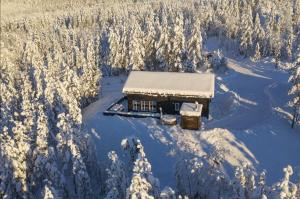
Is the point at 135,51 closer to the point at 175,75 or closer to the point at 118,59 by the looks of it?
the point at 118,59

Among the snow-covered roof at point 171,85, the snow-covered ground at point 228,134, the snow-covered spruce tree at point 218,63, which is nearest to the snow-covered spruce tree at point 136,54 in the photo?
the snow-covered spruce tree at point 218,63

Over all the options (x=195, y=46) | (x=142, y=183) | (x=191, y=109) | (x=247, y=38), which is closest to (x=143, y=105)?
(x=191, y=109)

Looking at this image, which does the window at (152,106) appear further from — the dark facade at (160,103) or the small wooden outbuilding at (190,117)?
the small wooden outbuilding at (190,117)

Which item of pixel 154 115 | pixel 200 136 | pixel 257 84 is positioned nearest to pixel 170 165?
pixel 200 136

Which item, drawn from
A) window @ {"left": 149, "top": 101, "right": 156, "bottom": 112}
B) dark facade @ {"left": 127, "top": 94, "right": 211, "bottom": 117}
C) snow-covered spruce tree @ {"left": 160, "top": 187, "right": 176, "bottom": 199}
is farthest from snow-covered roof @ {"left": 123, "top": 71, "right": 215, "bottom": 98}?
snow-covered spruce tree @ {"left": 160, "top": 187, "right": 176, "bottom": 199}

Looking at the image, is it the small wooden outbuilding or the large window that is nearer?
the small wooden outbuilding

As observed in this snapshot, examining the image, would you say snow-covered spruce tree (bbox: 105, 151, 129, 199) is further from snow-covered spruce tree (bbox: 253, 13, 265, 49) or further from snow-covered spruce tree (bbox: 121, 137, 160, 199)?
snow-covered spruce tree (bbox: 253, 13, 265, 49)
